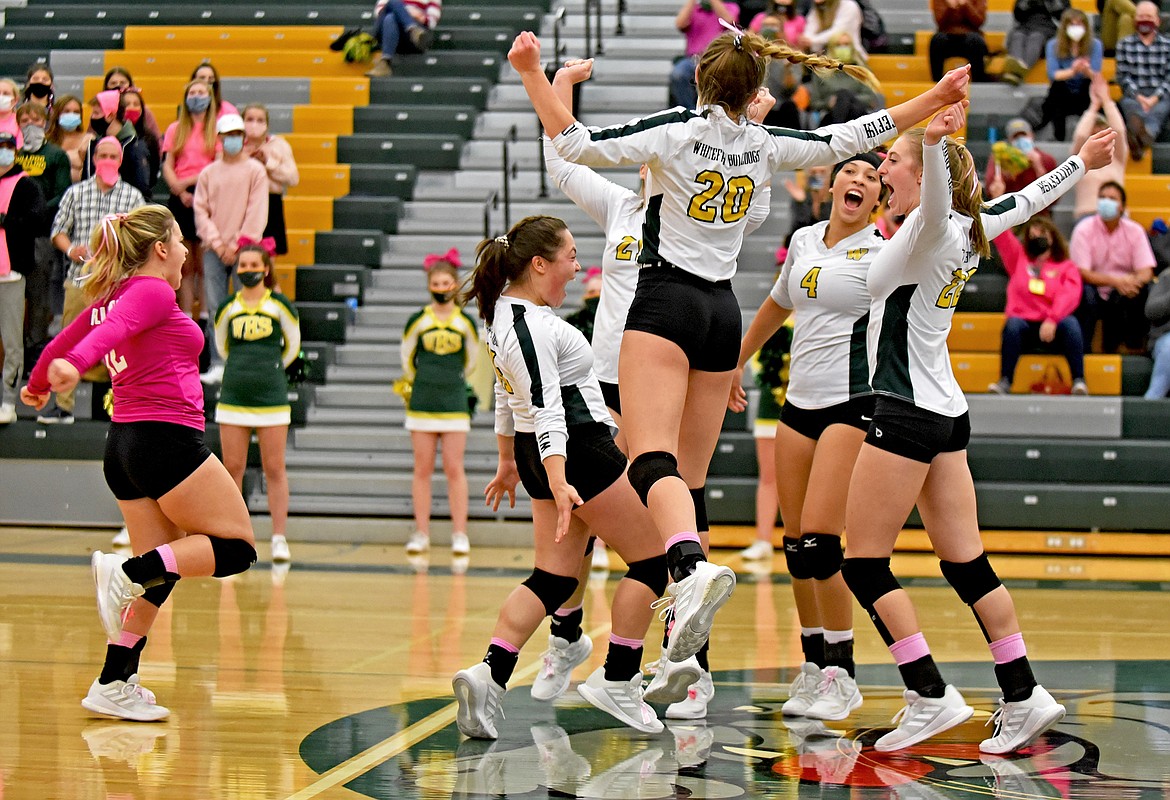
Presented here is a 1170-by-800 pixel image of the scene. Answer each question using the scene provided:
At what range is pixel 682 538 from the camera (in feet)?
13.8

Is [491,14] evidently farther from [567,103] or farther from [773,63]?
[567,103]

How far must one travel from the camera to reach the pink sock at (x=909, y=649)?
448cm

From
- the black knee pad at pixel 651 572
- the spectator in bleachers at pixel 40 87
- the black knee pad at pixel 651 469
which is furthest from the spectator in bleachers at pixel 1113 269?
the spectator in bleachers at pixel 40 87

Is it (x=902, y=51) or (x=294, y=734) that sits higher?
(x=902, y=51)

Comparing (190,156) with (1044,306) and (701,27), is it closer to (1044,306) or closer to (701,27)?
(701,27)

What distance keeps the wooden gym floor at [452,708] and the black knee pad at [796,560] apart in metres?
0.48

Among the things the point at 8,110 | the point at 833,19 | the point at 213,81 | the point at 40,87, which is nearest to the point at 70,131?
the point at 8,110

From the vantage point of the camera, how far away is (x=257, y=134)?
11.0m

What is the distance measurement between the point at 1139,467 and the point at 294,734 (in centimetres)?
693

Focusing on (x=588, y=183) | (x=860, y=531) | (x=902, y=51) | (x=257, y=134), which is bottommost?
(x=860, y=531)

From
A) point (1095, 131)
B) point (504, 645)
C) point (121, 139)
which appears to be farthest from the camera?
point (1095, 131)

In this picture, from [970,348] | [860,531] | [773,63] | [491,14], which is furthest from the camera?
[491,14]

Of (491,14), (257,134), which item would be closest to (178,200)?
(257,134)

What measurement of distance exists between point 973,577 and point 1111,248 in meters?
6.80
